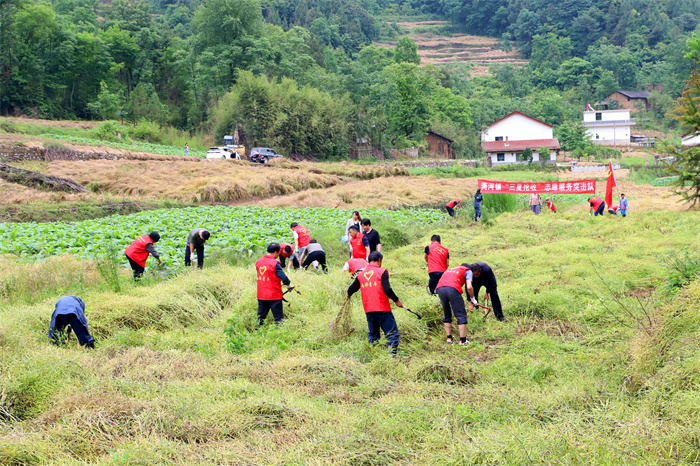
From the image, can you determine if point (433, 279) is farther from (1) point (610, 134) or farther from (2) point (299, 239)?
(1) point (610, 134)

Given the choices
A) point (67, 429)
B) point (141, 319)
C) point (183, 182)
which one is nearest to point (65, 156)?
point (183, 182)

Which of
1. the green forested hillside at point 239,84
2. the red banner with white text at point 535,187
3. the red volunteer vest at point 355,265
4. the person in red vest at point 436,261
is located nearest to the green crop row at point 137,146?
the green forested hillside at point 239,84

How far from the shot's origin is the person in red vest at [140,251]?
10836 mm

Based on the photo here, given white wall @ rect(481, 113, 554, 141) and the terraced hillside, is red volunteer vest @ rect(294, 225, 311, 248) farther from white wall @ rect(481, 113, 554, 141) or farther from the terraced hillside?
the terraced hillside

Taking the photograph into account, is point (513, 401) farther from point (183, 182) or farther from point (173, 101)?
point (173, 101)

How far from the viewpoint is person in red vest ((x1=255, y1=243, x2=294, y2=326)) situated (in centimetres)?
845

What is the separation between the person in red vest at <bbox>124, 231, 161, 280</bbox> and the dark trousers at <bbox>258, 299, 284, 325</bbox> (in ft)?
10.8

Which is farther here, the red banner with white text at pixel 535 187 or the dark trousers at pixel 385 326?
the red banner with white text at pixel 535 187

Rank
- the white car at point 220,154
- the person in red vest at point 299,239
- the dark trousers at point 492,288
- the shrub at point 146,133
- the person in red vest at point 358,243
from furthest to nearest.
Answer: the shrub at point 146,133 → the white car at point 220,154 → the person in red vest at point 299,239 → the person in red vest at point 358,243 → the dark trousers at point 492,288

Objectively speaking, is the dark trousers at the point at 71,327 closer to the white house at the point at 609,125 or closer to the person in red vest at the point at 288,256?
the person in red vest at the point at 288,256

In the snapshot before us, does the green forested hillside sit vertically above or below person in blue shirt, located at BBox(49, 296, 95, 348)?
above

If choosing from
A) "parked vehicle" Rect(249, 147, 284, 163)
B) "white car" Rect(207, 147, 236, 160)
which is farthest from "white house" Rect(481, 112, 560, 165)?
"white car" Rect(207, 147, 236, 160)

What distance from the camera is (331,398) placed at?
587cm

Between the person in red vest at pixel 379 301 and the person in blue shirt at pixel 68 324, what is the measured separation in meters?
3.67
